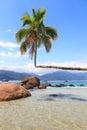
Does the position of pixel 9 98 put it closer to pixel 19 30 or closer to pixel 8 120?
pixel 8 120

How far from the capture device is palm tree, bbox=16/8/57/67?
28422 millimetres

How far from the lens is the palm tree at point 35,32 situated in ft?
93.2

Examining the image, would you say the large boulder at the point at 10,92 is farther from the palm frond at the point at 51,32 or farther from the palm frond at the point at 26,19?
the palm frond at the point at 26,19

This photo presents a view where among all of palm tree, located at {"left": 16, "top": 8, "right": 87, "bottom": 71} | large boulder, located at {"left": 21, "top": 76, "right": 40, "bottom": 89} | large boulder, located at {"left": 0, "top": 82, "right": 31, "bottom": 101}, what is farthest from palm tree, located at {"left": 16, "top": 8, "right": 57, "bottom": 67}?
large boulder, located at {"left": 21, "top": 76, "right": 40, "bottom": 89}

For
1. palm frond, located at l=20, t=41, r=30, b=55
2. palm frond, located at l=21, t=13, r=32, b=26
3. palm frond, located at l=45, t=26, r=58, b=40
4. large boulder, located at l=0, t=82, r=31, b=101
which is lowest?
large boulder, located at l=0, t=82, r=31, b=101

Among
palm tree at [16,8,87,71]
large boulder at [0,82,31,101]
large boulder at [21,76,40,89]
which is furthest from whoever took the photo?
large boulder at [21,76,40,89]

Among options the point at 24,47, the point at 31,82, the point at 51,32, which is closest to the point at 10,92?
the point at 24,47

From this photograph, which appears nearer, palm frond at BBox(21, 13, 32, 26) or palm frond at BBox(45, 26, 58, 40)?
palm frond at BBox(45, 26, 58, 40)

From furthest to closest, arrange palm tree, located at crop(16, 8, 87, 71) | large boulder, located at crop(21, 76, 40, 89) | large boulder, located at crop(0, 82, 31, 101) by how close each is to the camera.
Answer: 1. large boulder, located at crop(21, 76, 40, 89)
2. palm tree, located at crop(16, 8, 87, 71)
3. large boulder, located at crop(0, 82, 31, 101)

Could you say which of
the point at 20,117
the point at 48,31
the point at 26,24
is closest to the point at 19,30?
the point at 26,24

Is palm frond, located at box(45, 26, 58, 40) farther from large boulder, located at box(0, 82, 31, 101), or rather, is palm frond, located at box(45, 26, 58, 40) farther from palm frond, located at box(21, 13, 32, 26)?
large boulder, located at box(0, 82, 31, 101)

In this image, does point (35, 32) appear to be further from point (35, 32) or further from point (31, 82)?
point (31, 82)

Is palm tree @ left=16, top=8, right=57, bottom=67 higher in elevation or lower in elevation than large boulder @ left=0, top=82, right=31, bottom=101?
higher

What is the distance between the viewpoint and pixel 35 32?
28.8 meters
